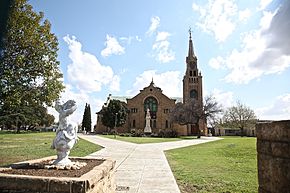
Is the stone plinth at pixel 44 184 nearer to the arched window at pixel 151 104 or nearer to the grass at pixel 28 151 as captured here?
the grass at pixel 28 151

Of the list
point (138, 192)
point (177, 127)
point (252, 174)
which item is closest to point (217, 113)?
point (177, 127)

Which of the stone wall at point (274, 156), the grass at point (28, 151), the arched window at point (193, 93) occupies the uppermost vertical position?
the arched window at point (193, 93)

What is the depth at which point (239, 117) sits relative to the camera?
56188 mm

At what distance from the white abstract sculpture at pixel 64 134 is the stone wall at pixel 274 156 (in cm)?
364

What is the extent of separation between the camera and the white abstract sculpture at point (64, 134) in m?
5.02

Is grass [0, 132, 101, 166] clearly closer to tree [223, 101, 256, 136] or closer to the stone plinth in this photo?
the stone plinth

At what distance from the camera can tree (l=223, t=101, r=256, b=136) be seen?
5481 cm

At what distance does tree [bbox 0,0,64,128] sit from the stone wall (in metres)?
9.94

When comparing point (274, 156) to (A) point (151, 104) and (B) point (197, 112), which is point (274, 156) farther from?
(A) point (151, 104)

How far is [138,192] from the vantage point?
18.8 feet

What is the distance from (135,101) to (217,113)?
71.1 feet

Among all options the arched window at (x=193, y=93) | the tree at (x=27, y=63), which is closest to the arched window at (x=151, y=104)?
the arched window at (x=193, y=93)

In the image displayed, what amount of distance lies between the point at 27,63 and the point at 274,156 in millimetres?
11557

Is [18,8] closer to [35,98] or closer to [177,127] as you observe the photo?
[35,98]
